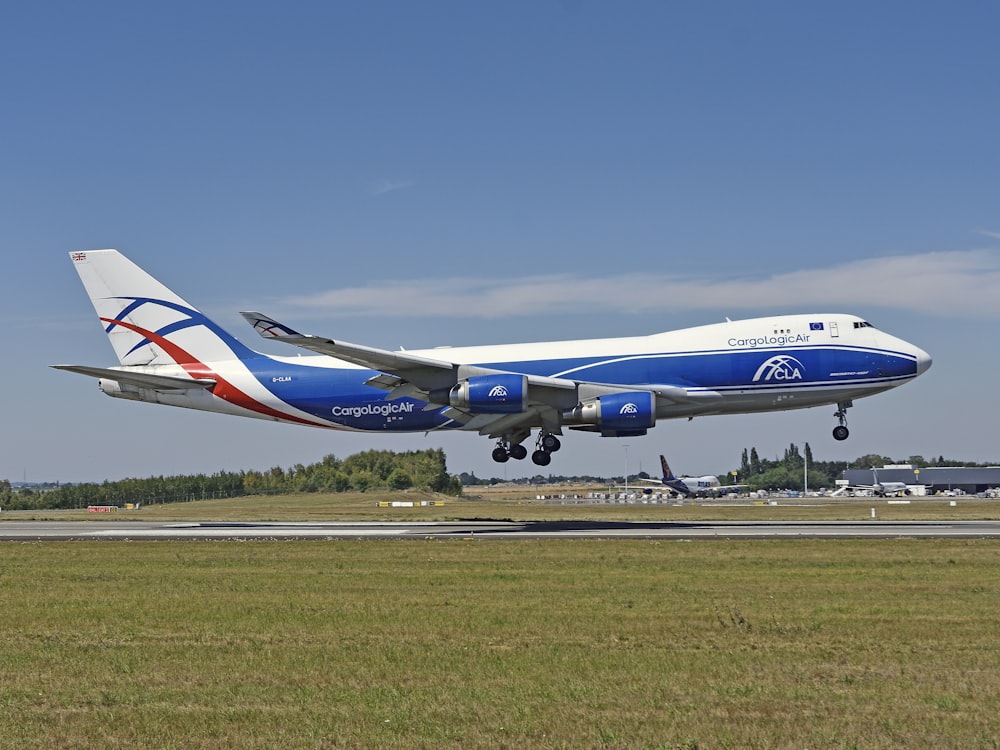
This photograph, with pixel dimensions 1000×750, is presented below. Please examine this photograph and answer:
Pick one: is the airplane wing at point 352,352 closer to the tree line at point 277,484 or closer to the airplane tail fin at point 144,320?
the airplane tail fin at point 144,320

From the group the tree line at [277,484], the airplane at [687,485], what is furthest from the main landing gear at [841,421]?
the airplane at [687,485]

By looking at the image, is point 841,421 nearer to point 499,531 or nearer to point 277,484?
point 499,531

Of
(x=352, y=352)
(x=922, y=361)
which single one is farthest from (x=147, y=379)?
(x=922, y=361)

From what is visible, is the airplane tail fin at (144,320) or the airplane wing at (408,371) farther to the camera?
the airplane tail fin at (144,320)

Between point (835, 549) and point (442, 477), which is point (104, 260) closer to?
point (835, 549)

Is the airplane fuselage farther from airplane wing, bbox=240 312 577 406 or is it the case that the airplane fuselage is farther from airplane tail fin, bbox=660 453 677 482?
airplane tail fin, bbox=660 453 677 482

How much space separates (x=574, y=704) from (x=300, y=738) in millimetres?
3150

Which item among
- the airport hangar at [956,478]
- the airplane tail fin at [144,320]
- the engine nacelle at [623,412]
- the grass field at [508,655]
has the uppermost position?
the airplane tail fin at [144,320]

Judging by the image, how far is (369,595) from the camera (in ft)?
72.2

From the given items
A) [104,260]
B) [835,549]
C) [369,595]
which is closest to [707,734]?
[369,595]

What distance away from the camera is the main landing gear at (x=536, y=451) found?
48031mm

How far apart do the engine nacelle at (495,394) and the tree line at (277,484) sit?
50.5 metres

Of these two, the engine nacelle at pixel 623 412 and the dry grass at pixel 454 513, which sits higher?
the engine nacelle at pixel 623 412

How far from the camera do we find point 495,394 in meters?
42.3
